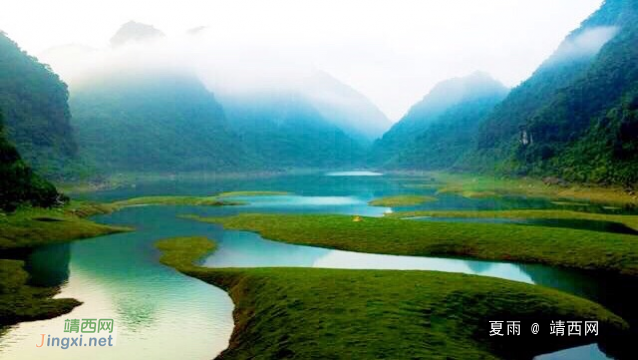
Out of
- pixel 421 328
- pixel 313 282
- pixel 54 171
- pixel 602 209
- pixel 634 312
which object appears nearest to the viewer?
pixel 421 328

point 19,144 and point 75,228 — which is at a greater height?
point 19,144

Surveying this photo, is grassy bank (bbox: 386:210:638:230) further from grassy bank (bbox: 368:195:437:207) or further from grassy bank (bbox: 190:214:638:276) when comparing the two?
grassy bank (bbox: 368:195:437:207)

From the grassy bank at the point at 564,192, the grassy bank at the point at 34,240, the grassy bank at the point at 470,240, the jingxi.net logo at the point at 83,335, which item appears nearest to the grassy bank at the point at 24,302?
the grassy bank at the point at 34,240

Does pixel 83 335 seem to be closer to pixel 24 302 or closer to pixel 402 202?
pixel 24 302

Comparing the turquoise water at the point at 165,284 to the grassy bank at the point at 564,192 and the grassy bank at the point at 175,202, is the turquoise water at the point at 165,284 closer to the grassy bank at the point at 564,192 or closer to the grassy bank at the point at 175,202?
the grassy bank at the point at 175,202

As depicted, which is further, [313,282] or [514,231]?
[514,231]

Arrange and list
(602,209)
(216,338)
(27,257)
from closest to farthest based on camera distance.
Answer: (216,338) → (27,257) → (602,209)

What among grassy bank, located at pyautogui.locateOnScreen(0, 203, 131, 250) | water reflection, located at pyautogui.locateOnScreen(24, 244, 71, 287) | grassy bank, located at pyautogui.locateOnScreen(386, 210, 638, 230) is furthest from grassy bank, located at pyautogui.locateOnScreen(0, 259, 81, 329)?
grassy bank, located at pyautogui.locateOnScreen(386, 210, 638, 230)

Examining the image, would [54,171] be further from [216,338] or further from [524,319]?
[524,319]

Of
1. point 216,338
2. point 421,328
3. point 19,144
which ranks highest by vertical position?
point 19,144

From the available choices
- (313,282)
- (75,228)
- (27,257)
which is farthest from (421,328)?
(75,228)
